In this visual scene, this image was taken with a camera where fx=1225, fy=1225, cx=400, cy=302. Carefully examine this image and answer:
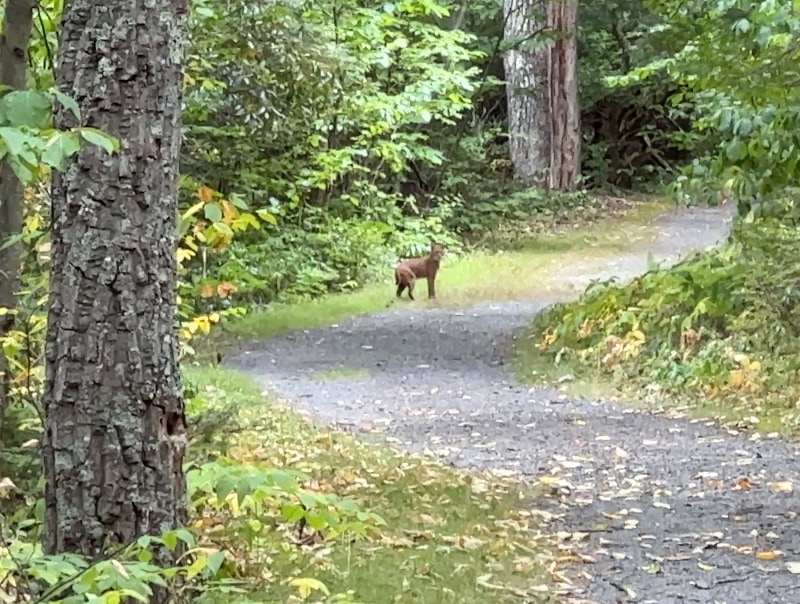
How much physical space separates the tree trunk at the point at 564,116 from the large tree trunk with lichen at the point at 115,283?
19279 mm

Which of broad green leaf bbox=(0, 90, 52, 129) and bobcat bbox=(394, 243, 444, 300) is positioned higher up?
broad green leaf bbox=(0, 90, 52, 129)

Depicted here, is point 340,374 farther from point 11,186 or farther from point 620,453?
point 11,186

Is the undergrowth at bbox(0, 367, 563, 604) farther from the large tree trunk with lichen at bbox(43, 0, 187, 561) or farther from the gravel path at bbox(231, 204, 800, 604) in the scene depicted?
the gravel path at bbox(231, 204, 800, 604)

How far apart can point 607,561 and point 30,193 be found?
4648mm

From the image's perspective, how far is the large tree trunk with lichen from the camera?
3.29 m

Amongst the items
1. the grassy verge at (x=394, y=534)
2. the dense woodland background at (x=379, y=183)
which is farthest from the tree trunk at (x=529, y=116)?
the grassy verge at (x=394, y=534)

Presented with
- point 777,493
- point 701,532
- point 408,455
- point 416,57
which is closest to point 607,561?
point 701,532

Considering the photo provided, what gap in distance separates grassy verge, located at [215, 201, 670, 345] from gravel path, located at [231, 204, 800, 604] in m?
0.97

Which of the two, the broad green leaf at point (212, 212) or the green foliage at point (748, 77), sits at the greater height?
the green foliage at point (748, 77)

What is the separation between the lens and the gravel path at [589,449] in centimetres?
491

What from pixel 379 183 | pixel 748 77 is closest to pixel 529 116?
pixel 379 183

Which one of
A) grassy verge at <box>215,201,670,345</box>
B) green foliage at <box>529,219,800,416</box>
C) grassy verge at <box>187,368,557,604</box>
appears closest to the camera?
grassy verge at <box>187,368,557,604</box>

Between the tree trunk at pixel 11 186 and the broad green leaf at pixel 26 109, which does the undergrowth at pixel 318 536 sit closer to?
the tree trunk at pixel 11 186

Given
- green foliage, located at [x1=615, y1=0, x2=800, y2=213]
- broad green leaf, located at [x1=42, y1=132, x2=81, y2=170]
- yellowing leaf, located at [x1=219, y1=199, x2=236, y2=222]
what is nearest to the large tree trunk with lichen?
yellowing leaf, located at [x1=219, y1=199, x2=236, y2=222]
